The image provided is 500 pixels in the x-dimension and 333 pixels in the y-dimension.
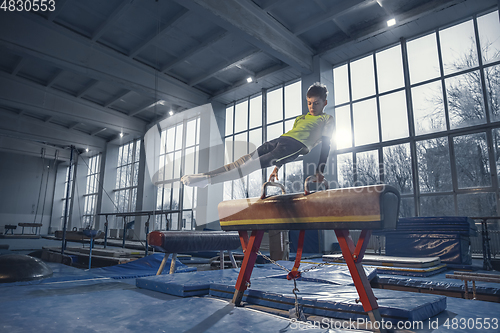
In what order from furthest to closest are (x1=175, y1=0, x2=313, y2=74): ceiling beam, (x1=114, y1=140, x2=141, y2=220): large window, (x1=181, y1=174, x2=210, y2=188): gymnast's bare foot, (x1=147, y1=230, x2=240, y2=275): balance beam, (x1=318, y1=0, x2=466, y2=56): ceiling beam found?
(x1=114, y1=140, x2=141, y2=220): large window → (x1=318, y1=0, x2=466, y2=56): ceiling beam → (x1=175, y1=0, x2=313, y2=74): ceiling beam → (x1=147, y1=230, x2=240, y2=275): balance beam → (x1=181, y1=174, x2=210, y2=188): gymnast's bare foot

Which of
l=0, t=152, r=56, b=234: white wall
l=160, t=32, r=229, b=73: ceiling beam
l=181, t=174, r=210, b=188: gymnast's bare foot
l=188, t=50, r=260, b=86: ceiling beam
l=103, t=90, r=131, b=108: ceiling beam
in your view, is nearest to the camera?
l=181, t=174, r=210, b=188: gymnast's bare foot

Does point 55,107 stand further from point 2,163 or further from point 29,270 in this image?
point 2,163

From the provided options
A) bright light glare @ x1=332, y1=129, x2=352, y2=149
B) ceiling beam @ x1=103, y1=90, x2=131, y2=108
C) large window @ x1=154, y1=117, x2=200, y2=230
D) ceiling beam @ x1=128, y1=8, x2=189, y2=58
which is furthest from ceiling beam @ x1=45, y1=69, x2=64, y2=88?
bright light glare @ x1=332, y1=129, x2=352, y2=149

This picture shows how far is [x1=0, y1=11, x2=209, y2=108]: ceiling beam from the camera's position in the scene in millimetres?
7699

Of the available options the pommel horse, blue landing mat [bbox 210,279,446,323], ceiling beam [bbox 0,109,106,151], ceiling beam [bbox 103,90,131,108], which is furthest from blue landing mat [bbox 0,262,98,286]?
ceiling beam [bbox 0,109,106,151]

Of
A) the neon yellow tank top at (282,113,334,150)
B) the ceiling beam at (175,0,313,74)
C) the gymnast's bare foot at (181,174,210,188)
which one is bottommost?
the gymnast's bare foot at (181,174,210,188)

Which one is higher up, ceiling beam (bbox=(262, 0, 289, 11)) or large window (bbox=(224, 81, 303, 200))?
ceiling beam (bbox=(262, 0, 289, 11))

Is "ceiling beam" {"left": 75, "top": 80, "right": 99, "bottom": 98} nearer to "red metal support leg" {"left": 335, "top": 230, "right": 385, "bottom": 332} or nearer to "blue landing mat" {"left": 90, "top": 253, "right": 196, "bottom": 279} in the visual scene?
"blue landing mat" {"left": 90, "top": 253, "right": 196, "bottom": 279}

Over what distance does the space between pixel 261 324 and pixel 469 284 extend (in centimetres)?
302

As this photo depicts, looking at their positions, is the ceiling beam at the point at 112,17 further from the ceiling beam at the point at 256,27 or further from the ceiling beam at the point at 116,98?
the ceiling beam at the point at 116,98

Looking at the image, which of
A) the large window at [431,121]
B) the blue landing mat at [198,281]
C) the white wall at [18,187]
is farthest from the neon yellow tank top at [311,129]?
the white wall at [18,187]

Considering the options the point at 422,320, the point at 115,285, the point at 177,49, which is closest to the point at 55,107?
the point at 177,49

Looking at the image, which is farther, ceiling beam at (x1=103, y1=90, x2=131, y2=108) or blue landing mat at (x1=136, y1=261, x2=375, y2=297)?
ceiling beam at (x1=103, y1=90, x2=131, y2=108)

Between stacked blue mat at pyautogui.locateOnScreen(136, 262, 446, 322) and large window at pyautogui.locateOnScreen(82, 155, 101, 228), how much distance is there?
17.3m
